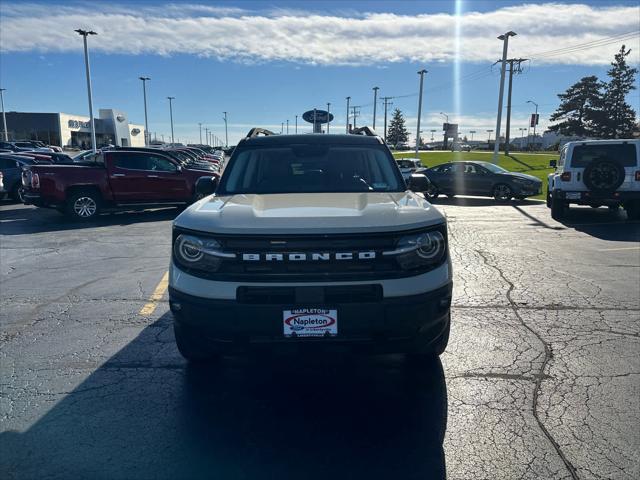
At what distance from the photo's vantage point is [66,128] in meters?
75.7

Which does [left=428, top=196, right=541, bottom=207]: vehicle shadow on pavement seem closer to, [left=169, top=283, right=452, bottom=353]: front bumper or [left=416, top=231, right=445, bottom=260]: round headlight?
[left=416, top=231, right=445, bottom=260]: round headlight

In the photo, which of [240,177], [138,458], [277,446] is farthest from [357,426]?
[240,177]

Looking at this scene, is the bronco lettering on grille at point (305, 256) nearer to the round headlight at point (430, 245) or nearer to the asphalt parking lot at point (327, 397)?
the round headlight at point (430, 245)

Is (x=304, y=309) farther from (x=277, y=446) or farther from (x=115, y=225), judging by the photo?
(x=115, y=225)

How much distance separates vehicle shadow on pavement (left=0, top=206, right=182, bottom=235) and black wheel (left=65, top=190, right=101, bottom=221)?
0.69ft

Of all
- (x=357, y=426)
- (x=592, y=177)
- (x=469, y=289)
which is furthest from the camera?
(x=592, y=177)

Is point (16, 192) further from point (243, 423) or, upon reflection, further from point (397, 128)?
point (397, 128)

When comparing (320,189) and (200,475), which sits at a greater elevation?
(320,189)

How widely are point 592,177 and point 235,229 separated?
37.6 ft

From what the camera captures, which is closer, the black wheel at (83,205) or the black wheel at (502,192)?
the black wheel at (83,205)

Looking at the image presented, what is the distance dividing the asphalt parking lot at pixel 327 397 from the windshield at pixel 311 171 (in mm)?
1536

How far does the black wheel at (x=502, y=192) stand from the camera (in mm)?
18047

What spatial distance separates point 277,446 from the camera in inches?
121

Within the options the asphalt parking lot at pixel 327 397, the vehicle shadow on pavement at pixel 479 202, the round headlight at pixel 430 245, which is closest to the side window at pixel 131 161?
the asphalt parking lot at pixel 327 397
